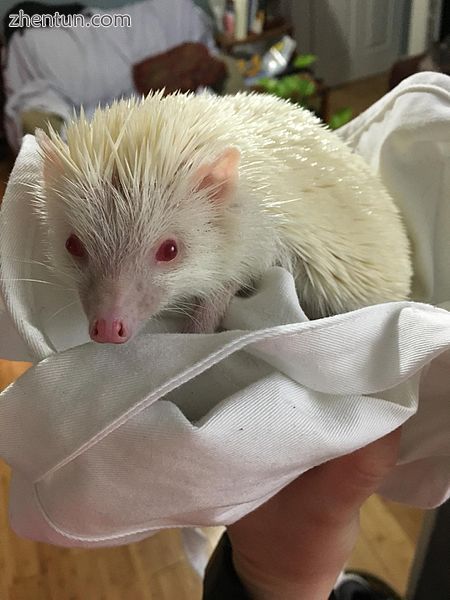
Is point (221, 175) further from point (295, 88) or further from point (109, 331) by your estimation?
point (295, 88)

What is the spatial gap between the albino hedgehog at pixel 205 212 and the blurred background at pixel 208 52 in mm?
1070

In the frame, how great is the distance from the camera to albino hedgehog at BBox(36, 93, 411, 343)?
512 mm

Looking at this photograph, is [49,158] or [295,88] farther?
[295,88]

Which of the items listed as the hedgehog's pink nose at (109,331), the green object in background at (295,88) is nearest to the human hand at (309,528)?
the hedgehog's pink nose at (109,331)

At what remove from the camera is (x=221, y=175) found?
536 millimetres

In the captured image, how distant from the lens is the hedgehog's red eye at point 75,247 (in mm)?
537

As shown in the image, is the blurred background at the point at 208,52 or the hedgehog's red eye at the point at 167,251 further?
the blurred background at the point at 208,52

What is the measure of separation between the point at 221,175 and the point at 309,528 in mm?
378

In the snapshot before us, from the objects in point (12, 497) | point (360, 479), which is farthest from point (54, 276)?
point (360, 479)

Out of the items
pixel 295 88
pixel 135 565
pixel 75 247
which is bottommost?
pixel 135 565

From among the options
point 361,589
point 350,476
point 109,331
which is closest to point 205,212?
point 109,331

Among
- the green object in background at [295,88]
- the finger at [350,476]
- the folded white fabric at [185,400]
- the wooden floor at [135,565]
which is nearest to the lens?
the folded white fabric at [185,400]

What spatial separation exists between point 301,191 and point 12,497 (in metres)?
0.40

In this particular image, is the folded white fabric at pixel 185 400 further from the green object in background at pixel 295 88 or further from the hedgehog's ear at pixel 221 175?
the green object in background at pixel 295 88
